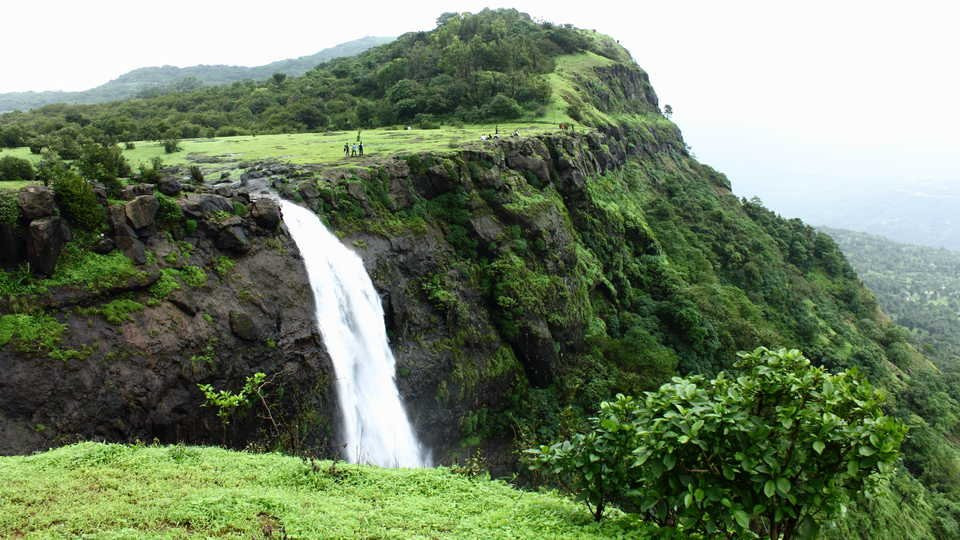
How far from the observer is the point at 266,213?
17000mm

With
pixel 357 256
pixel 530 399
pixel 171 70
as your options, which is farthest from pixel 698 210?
pixel 171 70

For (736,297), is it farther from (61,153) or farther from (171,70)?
(171,70)

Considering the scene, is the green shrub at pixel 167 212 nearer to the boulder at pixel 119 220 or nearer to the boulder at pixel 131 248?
the boulder at pixel 119 220

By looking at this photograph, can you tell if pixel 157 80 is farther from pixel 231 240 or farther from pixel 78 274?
pixel 78 274

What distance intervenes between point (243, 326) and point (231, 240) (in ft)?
9.00

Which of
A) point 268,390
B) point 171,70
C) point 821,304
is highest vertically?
point 171,70

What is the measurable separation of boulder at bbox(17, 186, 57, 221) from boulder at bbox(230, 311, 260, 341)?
4.68m

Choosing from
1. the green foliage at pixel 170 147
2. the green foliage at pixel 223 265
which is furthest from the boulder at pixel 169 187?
the green foliage at pixel 170 147

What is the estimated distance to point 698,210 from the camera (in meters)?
47.4

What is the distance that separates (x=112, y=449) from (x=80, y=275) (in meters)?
5.60

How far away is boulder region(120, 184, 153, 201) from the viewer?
14625 millimetres

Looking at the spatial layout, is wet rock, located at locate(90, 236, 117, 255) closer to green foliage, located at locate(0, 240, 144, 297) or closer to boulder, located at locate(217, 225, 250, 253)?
green foliage, located at locate(0, 240, 144, 297)

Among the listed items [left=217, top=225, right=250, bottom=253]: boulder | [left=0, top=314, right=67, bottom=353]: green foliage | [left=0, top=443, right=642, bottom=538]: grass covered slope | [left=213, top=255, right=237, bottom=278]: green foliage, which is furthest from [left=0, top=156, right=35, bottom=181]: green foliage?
[left=0, top=443, right=642, bottom=538]: grass covered slope

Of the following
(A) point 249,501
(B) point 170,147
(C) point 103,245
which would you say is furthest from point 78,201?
(B) point 170,147
